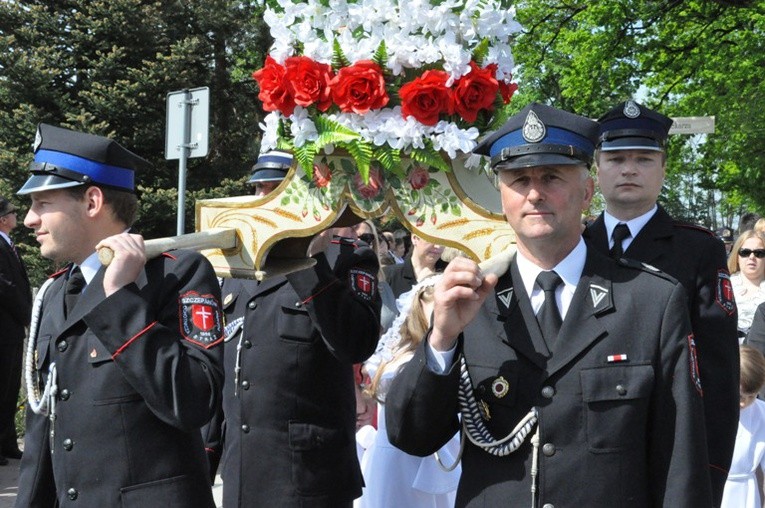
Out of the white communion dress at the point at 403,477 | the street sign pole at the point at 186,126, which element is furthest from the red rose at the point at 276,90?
the street sign pole at the point at 186,126

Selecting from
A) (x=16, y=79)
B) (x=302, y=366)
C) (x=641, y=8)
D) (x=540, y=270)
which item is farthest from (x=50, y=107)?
(x=540, y=270)

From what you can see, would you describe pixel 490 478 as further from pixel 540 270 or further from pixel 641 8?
pixel 641 8

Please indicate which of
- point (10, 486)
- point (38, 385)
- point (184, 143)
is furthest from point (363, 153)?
point (10, 486)

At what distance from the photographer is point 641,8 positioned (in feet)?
49.7

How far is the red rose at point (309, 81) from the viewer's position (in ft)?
11.3

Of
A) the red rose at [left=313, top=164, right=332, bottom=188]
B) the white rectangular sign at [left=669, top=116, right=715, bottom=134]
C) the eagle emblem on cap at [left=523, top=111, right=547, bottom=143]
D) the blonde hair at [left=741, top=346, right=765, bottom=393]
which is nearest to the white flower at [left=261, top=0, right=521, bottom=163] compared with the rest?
the red rose at [left=313, top=164, right=332, bottom=188]

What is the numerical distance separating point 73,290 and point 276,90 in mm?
952

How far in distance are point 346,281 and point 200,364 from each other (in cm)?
126

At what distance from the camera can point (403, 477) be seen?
497 cm

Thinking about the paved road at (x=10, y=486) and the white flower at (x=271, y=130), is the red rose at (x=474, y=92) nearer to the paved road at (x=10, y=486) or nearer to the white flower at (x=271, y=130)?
the white flower at (x=271, y=130)

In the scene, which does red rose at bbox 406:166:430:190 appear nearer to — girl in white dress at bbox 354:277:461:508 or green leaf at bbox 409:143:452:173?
green leaf at bbox 409:143:452:173

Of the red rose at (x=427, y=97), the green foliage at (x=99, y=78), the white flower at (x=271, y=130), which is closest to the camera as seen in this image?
the red rose at (x=427, y=97)

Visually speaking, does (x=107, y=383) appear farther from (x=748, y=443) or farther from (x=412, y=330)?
(x=748, y=443)

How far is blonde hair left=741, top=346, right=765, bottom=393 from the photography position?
5520mm
